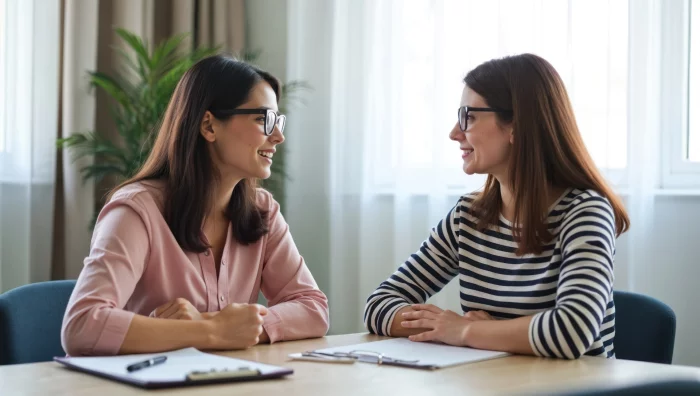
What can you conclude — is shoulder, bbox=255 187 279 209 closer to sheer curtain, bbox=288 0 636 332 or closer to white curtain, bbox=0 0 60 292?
sheer curtain, bbox=288 0 636 332

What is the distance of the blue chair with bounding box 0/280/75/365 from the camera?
1.87 meters

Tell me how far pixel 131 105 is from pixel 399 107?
1.18 m

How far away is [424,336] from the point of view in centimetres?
174

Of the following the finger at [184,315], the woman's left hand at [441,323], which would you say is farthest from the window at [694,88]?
the finger at [184,315]

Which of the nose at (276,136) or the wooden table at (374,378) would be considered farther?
the nose at (276,136)

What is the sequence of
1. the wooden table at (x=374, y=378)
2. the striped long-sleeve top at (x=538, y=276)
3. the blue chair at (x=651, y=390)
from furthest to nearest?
the striped long-sleeve top at (x=538, y=276) < the wooden table at (x=374, y=378) < the blue chair at (x=651, y=390)

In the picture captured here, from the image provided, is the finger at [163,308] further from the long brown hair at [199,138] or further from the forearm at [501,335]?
the forearm at [501,335]

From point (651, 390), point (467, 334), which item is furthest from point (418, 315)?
point (651, 390)

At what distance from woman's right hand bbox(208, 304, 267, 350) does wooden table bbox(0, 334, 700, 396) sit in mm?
42

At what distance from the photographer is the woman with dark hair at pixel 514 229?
1.68 metres

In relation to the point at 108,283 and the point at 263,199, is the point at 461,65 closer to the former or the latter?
the point at 263,199

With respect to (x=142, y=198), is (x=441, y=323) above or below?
below

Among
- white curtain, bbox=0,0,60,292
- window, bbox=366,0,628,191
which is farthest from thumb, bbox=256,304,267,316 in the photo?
white curtain, bbox=0,0,60,292

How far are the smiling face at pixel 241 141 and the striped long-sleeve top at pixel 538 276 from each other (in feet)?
1.43
